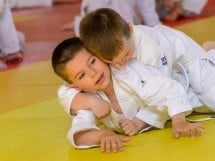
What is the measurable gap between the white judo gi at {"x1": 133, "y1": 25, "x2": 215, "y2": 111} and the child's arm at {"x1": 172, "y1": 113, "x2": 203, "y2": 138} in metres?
0.24

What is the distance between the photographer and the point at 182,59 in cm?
227

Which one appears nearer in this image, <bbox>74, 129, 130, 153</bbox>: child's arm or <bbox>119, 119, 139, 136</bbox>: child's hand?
<bbox>74, 129, 130, 153</bbox>: child's arm

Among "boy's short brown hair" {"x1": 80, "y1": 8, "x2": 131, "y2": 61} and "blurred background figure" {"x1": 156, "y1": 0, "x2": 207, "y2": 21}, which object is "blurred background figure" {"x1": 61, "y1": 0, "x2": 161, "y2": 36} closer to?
"blurred background figure" {"x1": 156, "y1": 0, "x2": 207, "y2": 21}

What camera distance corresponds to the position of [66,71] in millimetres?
1989

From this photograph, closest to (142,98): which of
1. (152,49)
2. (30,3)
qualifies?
(152,49)

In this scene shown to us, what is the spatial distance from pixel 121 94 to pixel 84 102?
0.14 metres

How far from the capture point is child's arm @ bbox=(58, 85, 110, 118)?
2064 mm

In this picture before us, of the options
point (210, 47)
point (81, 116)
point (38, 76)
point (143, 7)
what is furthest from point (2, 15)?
point (81, 116)

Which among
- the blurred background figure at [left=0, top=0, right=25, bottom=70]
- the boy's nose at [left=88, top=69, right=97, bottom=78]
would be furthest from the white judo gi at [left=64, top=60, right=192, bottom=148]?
the blurred background figure at [left=0, top=0, right=25, bottom=70]

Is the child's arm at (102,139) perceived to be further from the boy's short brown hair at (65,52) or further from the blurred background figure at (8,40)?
the blurred background figure at (8,40)

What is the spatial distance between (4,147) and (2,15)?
2221 millimetres

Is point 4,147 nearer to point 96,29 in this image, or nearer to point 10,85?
point 96,29

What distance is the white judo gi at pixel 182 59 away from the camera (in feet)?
6.91

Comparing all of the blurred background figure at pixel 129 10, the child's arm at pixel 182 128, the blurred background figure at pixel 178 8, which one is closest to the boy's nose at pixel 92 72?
the child's arm at pixel 182 128
